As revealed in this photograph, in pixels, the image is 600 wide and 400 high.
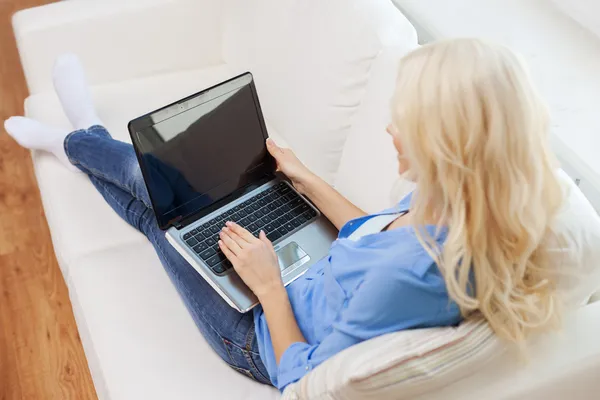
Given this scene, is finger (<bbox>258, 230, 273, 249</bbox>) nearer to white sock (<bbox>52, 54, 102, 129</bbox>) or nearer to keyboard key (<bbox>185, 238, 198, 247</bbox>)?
keyboard key (<bbox>185, 238, 198, 247</bbox>)

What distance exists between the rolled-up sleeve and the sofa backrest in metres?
0.51

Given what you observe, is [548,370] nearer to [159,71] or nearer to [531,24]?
[531,24]

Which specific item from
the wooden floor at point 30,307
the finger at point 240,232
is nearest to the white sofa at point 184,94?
the finger at point 240,232

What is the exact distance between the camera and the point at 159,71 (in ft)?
6.57

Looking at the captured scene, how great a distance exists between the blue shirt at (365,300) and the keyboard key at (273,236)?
19cm

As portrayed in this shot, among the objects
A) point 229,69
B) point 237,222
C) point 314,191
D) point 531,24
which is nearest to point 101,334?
point 237,222

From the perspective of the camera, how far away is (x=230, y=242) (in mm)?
1274

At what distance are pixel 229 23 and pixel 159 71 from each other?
A: 0.85 feet

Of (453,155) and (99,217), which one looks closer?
(453,155)

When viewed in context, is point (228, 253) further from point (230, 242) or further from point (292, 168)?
point (292, 168)

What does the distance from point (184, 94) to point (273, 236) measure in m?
0.70

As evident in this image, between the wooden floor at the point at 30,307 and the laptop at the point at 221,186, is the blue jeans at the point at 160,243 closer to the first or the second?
the laptop at the point at 221,186

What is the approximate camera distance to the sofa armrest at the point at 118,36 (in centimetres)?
188

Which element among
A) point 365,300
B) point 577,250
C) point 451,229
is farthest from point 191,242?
point 577,250
